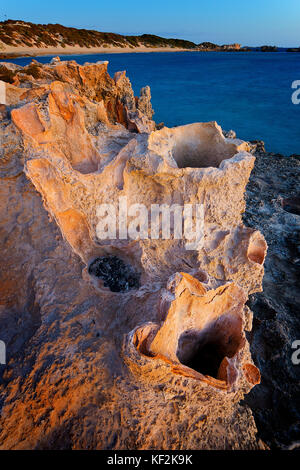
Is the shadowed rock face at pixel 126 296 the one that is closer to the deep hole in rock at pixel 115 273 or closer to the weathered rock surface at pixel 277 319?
the deep hole in rock at pixel 115 273

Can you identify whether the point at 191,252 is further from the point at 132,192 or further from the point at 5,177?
the point at 5,177

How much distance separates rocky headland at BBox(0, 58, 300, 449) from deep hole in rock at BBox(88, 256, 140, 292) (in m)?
0.01

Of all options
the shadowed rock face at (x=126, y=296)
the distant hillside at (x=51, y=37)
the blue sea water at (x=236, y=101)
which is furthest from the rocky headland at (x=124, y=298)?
the distant hillside at (x=51, y=37)

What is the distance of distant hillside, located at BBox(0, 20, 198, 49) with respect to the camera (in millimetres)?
29541

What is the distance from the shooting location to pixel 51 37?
3534cm

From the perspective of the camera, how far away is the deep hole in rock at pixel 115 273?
1945mm

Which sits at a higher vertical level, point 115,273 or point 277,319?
point 115,273

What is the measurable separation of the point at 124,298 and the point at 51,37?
45.0 metres

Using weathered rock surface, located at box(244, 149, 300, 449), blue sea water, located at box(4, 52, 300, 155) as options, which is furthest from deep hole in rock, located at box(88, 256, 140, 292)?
blue sea water, located at box(4, 52, 300, 155)

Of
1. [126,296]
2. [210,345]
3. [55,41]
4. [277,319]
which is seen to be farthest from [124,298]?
[55,41]

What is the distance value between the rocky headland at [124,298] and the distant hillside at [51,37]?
112ft

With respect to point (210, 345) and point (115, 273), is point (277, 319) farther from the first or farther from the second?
point (115, 273)

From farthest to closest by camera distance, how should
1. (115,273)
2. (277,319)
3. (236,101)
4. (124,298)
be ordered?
1. (236,101)
2. (277,319)
3. (115,273)
4. (124,298)
